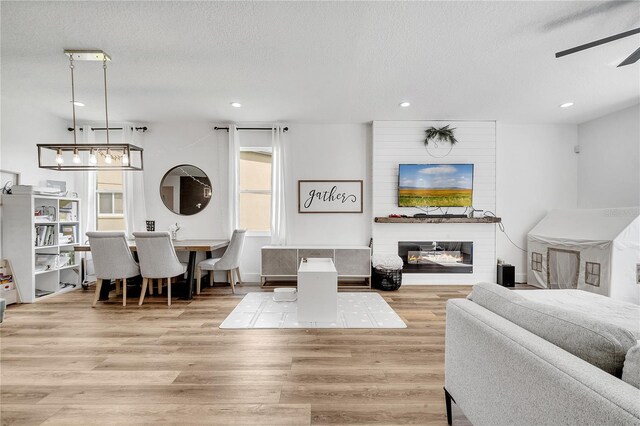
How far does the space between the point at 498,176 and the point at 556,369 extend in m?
4.87

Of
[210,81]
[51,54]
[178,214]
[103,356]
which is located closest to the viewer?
[103,356]

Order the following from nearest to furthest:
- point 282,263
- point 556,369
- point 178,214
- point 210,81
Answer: point 556,369, point 210,81, point 282,263, point 178,214

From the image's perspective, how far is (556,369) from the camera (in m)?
0.83

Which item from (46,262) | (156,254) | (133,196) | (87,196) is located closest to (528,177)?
(156,254)

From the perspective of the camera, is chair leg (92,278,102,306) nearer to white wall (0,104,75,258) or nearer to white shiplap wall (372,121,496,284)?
white wall (0,104,75,258)

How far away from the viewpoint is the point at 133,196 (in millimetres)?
4738

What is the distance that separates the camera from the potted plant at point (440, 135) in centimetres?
466

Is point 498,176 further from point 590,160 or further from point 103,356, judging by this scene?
point 103,356

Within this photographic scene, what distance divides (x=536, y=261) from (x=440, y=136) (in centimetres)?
251

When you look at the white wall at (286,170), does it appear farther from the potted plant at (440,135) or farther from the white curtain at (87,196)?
the potted plant at (440,135)

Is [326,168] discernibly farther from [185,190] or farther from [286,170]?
[185,190]

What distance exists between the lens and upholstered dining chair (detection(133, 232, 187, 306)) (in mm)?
3475

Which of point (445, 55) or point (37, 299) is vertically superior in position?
point (445, 55)

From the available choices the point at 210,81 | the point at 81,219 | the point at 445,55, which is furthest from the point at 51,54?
the point at 445,55
